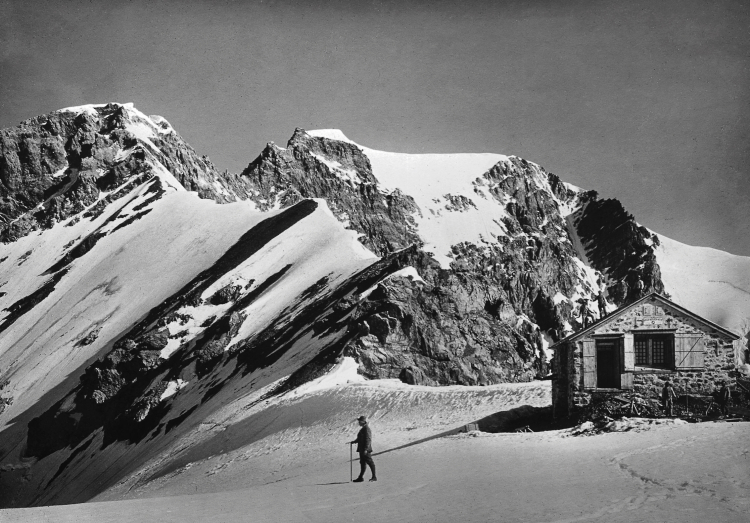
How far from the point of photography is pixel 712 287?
185375 mm

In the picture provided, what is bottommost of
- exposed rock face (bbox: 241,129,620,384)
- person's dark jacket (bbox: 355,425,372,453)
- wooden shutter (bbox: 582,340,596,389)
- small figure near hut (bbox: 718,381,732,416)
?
person's dark jacket (bbox: 355,425,372,453)

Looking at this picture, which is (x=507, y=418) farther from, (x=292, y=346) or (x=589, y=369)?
(x=292, y=346)

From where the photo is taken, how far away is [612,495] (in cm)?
1945

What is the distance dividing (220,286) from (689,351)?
7255 centimetres

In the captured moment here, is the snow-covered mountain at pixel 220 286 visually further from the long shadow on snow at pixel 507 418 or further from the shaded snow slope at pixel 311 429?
the long shadow on snow at pixel 507 418

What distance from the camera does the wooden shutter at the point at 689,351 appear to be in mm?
35188

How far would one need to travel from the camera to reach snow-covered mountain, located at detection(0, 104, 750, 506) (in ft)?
218

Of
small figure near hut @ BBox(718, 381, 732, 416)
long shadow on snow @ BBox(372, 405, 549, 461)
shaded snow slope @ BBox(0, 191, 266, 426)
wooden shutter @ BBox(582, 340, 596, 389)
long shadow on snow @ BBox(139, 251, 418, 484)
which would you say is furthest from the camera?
shaded snow slope @ BBox(0, 191, 266, 426)

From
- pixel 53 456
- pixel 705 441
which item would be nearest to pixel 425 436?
pixel 705 441

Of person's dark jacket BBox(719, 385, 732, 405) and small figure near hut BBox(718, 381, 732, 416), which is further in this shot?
person's dark jacket BBox(719, 385, 732, 405)

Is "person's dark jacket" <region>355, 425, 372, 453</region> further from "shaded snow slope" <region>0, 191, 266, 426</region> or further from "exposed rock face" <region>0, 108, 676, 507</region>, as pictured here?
"shaded snow slope" <region>0, 191, 266, 426</region>

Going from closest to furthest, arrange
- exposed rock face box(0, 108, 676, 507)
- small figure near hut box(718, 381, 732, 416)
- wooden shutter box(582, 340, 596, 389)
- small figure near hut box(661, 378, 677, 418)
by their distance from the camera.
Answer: small figure near hut box(718, 381, 732, 416) < small figure near hut box(661, 378, 677, 418) < wooden shutter box(582, 340, 596, 389) < exposed rock face box(0, 108, 676, 507)

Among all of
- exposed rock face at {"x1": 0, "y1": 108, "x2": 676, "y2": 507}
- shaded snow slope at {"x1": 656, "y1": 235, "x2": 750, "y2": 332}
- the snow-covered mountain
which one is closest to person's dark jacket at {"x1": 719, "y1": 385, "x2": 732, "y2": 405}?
the snow-covered mountain

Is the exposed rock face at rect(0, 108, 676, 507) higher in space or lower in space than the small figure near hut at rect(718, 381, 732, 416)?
higher
